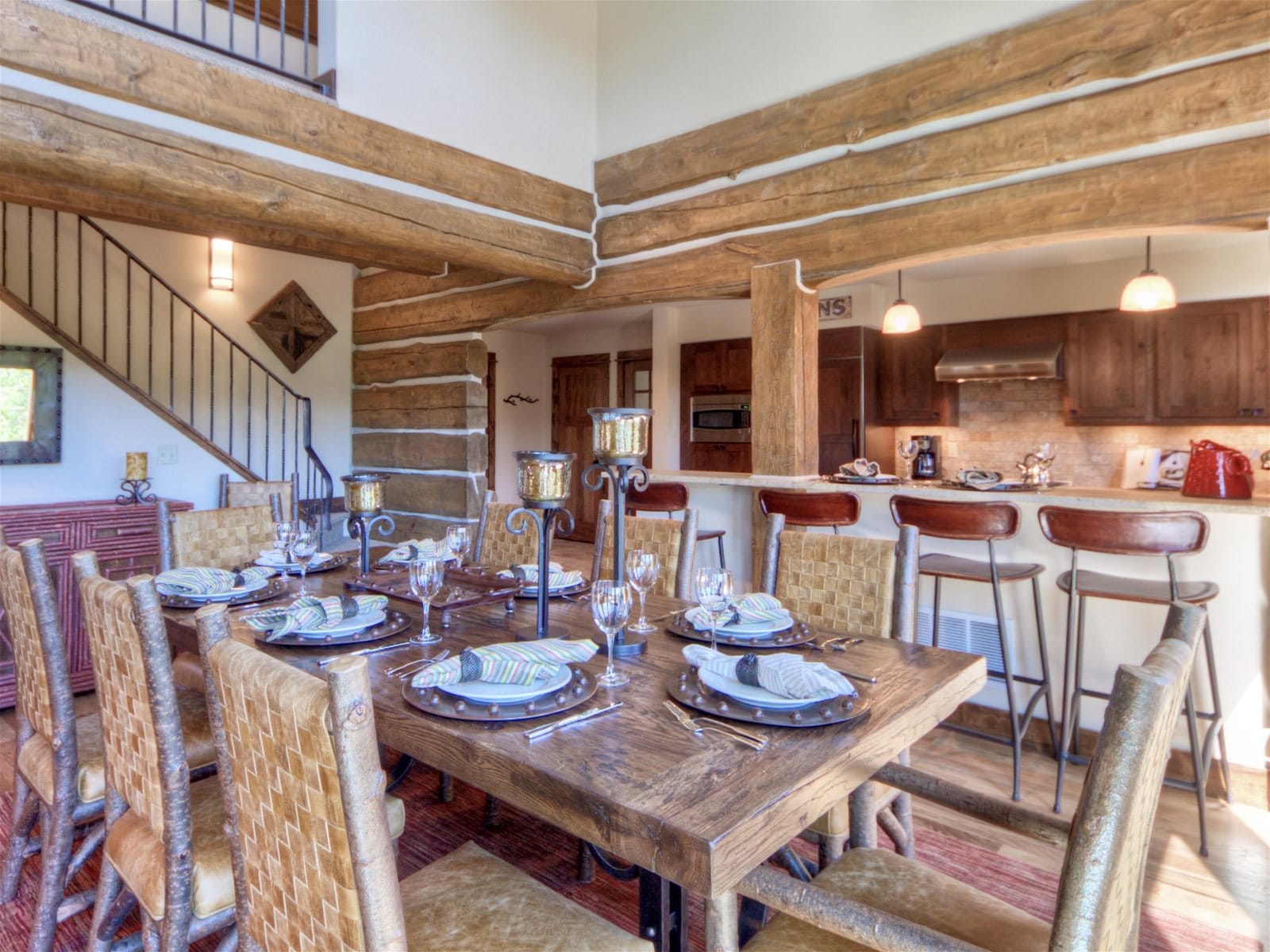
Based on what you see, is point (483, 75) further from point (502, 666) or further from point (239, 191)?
point (502, 666)

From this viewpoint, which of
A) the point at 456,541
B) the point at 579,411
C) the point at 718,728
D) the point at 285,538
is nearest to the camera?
Result: the point at 718,728

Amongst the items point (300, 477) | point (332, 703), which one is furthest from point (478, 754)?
point (300, 477)

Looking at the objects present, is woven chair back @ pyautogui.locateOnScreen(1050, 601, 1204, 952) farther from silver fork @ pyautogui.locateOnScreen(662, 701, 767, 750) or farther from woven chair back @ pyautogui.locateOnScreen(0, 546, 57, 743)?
woven chair back @ pyautogui.locateOnScreen(0, 546, 57, 743)

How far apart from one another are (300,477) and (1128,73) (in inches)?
227

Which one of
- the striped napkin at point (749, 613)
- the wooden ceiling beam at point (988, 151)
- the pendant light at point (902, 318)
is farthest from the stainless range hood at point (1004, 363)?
the striped napkin at point (749, 613)

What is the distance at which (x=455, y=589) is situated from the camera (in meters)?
2.19

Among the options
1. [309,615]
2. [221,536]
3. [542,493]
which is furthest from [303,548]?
[542,493]

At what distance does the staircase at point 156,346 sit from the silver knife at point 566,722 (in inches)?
163

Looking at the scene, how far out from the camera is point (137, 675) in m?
1.36

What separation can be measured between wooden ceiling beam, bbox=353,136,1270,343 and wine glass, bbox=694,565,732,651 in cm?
239

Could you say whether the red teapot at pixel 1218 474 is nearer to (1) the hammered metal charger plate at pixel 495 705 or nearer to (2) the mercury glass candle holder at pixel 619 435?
(2) the mercury glass candle holder at pixel 619 435

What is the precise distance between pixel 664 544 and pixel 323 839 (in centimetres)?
174

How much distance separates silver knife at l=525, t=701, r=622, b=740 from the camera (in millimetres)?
1228

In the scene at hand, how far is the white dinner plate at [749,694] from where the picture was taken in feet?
4.28
